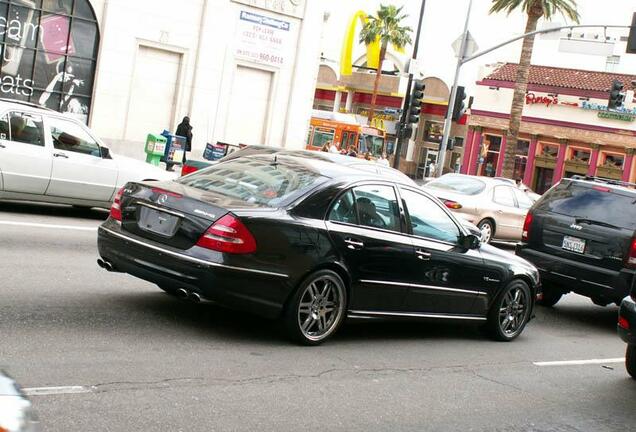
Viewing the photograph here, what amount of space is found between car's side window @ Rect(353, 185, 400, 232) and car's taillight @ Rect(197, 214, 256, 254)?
122cm

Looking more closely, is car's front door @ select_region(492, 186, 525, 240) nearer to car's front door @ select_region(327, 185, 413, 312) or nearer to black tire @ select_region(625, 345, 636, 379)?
black tire @ select_region(625, 345, 636, 379)

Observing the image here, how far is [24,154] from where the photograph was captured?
13.0 meters

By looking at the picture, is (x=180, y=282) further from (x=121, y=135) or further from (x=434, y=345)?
(x=121, y=135)

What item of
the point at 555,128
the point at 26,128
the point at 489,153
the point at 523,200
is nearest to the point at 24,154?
the point at 26,128

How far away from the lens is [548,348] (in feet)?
32.1

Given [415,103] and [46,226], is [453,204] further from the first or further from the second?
[415,103]

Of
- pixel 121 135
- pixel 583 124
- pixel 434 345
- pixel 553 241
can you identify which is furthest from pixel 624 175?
pixel 434 345

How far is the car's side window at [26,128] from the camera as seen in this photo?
42.4ft

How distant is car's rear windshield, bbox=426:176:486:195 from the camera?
2017cm

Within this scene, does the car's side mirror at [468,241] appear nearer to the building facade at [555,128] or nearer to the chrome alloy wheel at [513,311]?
the chrome alloy wheel at [513,311]

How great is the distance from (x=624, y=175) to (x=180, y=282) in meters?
50.9

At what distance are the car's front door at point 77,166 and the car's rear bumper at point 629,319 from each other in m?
8.14

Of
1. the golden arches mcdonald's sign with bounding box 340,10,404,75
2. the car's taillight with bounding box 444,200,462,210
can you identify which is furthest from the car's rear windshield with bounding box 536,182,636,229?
the golden arches mcdonald's sign with bounding box 340,10,404,75

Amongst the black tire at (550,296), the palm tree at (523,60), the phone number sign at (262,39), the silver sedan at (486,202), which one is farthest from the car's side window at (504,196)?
the palm tree at (523,60)
